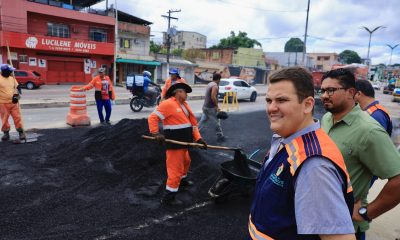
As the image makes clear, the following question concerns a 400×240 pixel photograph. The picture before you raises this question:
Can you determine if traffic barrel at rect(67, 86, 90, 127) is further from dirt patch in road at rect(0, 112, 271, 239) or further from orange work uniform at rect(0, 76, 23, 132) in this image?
dirt patch in road at rect(0, 112, 271, 239)

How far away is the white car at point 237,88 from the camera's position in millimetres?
18516

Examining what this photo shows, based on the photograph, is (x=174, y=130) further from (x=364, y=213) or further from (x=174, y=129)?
(x=364, y=213)

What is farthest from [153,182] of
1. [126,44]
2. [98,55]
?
[126,44]

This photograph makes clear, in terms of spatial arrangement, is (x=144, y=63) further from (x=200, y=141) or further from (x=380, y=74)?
(x=380, y=74)

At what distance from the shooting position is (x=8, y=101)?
7.09 meters

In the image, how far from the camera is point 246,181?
4066 mm

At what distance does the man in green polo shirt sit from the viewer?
1929mm

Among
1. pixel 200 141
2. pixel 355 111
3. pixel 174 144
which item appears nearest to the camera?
pixel 355 111

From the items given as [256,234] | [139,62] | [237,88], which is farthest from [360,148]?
[139,62]

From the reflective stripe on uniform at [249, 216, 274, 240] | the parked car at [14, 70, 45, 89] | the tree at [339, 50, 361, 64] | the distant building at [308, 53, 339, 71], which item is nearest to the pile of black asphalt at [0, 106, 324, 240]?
the reflective stripe on uniform at [249, 216, 274, 240]

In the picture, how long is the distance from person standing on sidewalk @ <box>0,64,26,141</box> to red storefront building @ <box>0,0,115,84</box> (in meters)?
21.4

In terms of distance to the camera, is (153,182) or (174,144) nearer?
(174,144)

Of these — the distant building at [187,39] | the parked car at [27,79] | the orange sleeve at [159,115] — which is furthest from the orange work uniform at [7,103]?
the distant building at [187,39]

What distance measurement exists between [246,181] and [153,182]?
1.69 m
